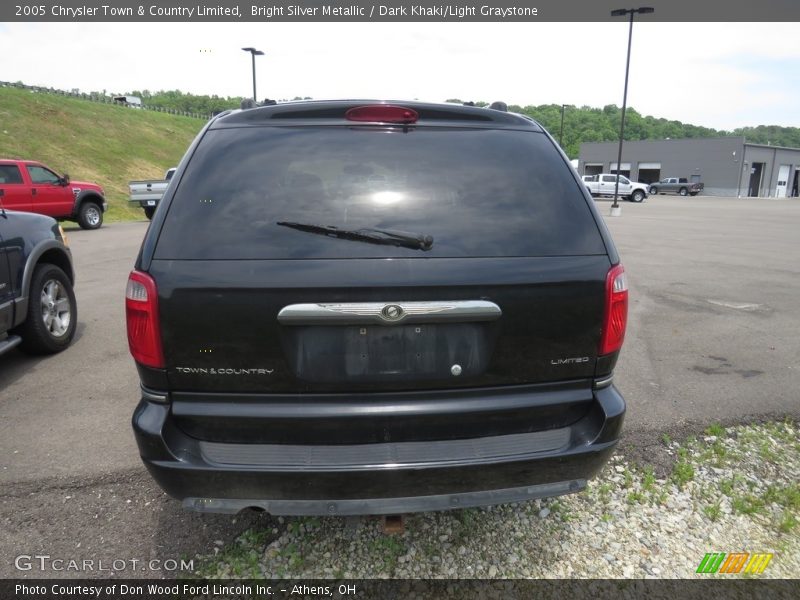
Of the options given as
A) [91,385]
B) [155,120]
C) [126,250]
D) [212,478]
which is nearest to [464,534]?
[212,478]

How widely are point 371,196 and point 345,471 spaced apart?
1050 millimetres

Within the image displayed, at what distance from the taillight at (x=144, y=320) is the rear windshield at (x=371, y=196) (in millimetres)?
125

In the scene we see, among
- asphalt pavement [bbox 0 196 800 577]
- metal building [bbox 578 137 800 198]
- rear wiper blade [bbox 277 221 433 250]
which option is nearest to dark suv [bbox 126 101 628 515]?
rear wiper blade [bbox 277 221 433 250]

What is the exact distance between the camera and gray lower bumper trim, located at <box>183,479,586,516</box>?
2021 mm

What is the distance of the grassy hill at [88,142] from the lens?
101 feet

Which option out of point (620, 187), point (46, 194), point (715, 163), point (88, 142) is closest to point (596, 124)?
point (715, 163)

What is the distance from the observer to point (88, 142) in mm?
37250

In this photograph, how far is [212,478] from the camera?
199cm

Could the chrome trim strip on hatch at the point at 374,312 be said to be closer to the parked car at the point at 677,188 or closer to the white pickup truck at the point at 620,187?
the white pickup truck at the point at 620,187

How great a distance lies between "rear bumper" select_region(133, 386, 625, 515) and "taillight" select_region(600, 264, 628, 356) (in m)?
0.44

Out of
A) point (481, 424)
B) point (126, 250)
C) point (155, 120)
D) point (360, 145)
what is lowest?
point (126, 250)

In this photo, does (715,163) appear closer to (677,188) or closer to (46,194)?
(677,188)

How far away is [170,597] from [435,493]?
1.24 m

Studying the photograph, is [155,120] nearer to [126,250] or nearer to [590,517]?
[126,250]
